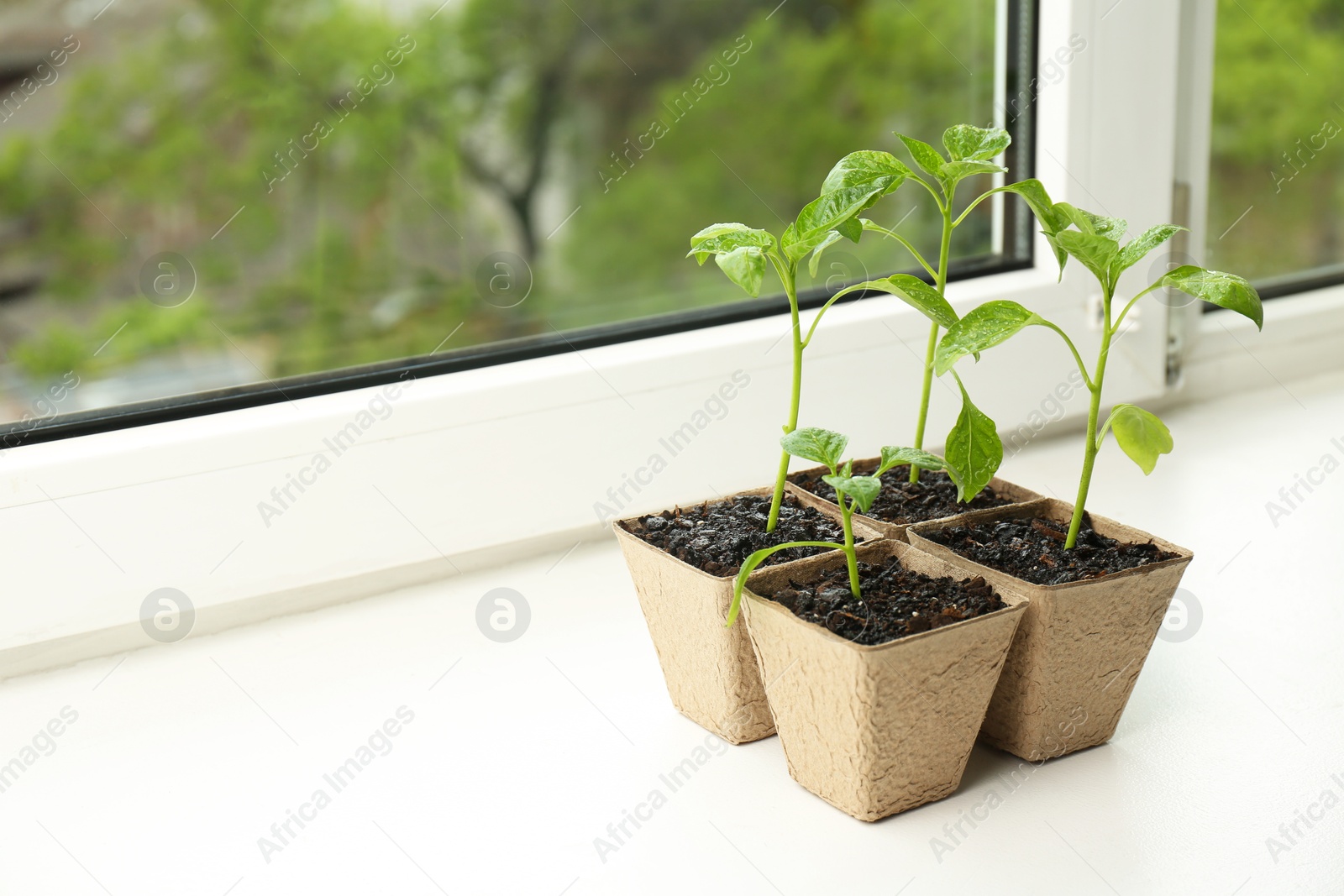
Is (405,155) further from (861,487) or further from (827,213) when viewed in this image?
(861,487)

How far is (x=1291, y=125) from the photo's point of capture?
9.24 feet

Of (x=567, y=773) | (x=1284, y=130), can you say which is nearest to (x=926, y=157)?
(x=567, y=773)

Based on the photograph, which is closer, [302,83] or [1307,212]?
[1307,212]

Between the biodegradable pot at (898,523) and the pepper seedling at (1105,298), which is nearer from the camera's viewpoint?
the pepper seedling at (1105,298)

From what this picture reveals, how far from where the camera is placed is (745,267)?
A: 85 centimetres

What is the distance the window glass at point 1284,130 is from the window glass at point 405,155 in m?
0.64

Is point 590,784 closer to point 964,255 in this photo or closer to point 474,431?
point 474,431

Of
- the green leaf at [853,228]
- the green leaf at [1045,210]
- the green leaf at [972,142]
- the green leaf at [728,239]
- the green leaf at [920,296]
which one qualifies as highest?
the green leaf at [728,239]

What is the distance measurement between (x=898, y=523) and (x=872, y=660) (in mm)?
259

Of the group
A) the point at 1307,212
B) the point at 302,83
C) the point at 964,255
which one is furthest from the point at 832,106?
the point at 964,255

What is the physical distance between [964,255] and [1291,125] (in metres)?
1.56

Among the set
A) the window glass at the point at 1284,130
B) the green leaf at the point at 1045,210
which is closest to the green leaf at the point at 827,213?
the green leaf at the point at 1045,210

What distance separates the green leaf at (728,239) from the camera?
0.90m

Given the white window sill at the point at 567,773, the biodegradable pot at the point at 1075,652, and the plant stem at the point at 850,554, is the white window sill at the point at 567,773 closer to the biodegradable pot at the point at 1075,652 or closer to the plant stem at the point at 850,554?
the biodegradable pot at the point at 1075,652
